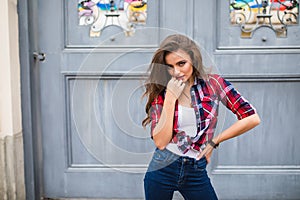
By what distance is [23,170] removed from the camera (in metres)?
2.62

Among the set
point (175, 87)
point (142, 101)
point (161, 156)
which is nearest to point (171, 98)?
point (175, 87)

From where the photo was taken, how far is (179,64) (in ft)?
5.04

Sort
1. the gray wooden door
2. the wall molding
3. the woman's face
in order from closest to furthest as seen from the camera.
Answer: the woman's face, the gray wooden door, the wall molding

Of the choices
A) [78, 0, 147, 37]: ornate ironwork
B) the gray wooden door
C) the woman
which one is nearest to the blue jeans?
the woman

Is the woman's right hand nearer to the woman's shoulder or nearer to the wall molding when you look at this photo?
the woman's shoulder

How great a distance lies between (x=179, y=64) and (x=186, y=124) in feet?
0.79

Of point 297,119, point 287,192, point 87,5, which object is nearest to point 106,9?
point 87,5

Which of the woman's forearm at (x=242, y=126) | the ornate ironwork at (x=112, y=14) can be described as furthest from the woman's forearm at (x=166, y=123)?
the ornate ironwork at (x=112, y=14)

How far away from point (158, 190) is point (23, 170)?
1.27 meters

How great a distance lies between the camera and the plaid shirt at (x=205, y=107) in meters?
1.59

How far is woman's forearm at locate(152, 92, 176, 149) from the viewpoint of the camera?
155cm

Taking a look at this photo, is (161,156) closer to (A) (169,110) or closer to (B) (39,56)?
(A) (169,110)

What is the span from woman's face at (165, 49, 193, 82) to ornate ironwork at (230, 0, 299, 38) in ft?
3.79

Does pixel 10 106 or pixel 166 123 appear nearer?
pixel 166 123
